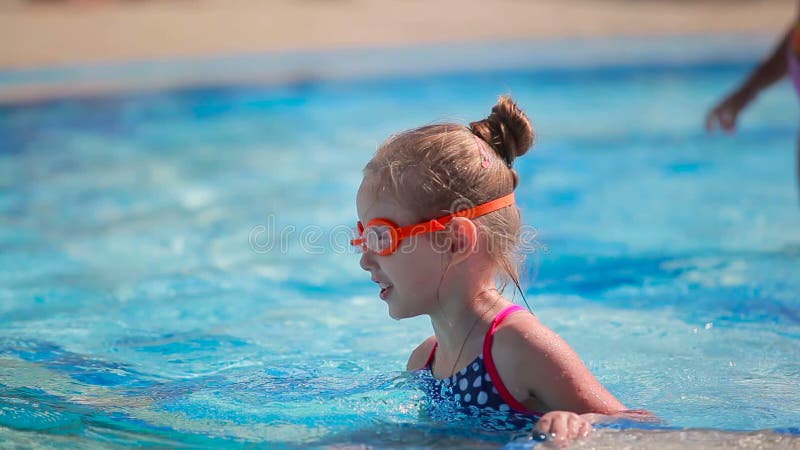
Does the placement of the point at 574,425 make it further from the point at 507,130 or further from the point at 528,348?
the point at 507,130

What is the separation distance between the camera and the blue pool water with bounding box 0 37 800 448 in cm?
289

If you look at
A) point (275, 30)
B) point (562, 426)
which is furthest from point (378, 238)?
point (275, 30)

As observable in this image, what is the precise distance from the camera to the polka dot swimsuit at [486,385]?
2.49 metres

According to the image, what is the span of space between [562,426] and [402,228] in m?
0.65

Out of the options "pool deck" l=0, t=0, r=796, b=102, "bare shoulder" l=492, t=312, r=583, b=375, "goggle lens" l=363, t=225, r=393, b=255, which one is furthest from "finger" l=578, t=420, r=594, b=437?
"pool deck" l=0, t=0, r=796, b=102

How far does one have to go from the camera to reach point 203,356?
11.6 ft

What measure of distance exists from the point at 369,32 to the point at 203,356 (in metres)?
11.0

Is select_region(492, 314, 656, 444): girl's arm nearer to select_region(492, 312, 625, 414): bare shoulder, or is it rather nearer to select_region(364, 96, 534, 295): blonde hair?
select_region(492, 312, 625, 414): bare shoulder

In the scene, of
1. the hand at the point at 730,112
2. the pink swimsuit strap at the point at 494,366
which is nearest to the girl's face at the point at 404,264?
the pink swimsuit strap at the point at 494,366

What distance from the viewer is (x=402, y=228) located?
8.35ft

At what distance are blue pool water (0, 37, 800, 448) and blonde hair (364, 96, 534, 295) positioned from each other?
0.23m

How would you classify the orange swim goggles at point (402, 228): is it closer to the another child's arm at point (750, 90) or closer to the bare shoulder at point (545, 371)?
the bare shoulder at point (545, 371)

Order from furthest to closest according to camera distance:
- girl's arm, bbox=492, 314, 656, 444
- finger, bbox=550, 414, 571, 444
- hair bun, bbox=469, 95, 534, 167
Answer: hair bun, bbox=469, 95, 534, 167, girl's arm, bbox=492, 314, 656, 444, finger, bbox=550, 414, 571, 444

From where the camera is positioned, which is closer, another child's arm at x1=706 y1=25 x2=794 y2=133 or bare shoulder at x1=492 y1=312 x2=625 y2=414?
bare shoulder at x1=492 y1=312 x2=625 y2=414
